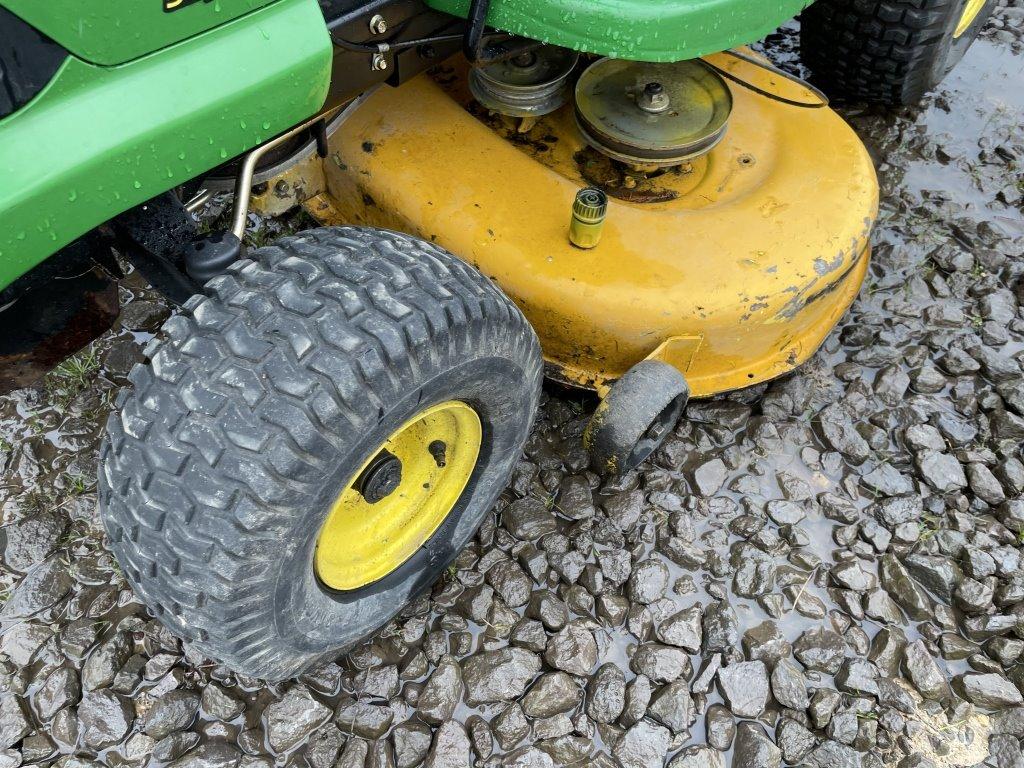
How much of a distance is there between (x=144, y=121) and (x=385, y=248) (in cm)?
40

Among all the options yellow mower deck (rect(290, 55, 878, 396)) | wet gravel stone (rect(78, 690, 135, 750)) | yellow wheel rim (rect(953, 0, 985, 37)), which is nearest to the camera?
wet gravel stone (rect(78, 690, 135, 750))

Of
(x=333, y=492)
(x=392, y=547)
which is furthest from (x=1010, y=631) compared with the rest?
(x=333, y=492)

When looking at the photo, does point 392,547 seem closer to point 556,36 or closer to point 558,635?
point 558,635

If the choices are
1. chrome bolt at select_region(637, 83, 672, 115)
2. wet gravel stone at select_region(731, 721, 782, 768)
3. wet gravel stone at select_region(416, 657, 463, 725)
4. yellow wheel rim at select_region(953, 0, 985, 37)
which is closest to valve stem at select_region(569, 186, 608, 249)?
chrome bolt at select_region(637, 83, 672, 115)

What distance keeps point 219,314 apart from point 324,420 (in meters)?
0.22

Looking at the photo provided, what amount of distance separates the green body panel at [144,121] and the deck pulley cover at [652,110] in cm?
87

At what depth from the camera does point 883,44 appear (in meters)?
2.35

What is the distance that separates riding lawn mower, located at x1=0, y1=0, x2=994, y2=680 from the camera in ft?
3.51

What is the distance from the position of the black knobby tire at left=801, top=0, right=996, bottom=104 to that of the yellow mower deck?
1.66 feet

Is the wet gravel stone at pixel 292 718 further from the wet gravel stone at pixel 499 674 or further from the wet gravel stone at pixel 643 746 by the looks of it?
the wet gravel stone at pixel 643 746

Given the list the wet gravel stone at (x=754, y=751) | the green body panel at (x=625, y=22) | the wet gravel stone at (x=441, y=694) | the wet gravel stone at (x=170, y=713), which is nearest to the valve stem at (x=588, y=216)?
the green body panel at (x=625, y=22)

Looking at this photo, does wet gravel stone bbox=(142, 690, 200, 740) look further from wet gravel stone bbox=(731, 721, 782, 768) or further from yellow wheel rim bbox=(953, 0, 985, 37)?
yellow wheel rim bbox=(953, 0, 985, 37)

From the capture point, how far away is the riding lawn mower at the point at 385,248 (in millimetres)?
1069

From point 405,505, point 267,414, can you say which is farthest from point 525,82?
point 267,414
